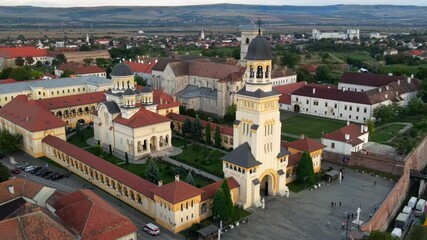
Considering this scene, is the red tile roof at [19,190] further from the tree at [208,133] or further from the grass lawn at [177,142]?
the tree at [208,133]

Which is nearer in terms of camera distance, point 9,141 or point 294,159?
point 294,159

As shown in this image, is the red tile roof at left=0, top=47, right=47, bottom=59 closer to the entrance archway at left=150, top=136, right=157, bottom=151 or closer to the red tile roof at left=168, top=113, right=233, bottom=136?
the red tile roof at left=168, top=113, right=233, bottom=136

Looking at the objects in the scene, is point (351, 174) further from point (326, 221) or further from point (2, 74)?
point (2, 74)

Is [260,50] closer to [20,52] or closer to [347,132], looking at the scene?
[347,132]

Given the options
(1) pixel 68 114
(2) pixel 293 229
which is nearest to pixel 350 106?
(2) pixel 293 229

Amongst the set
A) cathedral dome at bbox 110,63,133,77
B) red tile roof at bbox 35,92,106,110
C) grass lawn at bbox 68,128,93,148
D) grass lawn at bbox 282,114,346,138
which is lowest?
grass lawn at bbox 68,128,93,148

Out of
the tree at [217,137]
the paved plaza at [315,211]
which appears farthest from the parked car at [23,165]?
the paved plaza at [315,211]

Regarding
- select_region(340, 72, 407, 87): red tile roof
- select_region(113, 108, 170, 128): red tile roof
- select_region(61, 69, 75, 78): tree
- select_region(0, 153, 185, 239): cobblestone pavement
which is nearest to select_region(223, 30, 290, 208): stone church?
select_region(0, 153, 185, 239): cobblestone pavement

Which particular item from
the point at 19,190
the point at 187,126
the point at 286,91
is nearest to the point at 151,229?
the point at 19,190
